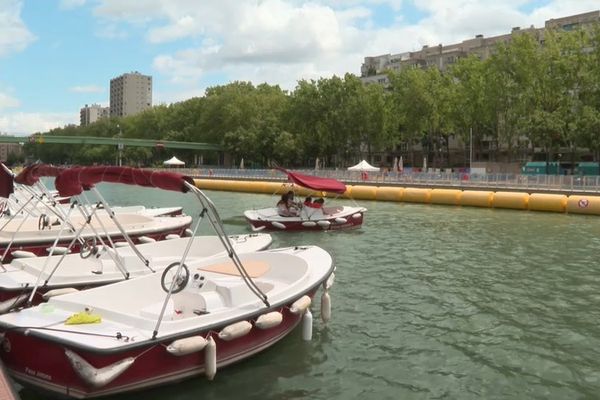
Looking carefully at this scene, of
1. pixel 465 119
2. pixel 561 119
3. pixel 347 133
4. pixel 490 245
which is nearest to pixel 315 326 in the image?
pixel 490 245

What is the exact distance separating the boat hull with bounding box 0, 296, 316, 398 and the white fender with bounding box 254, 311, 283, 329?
0.91 meters

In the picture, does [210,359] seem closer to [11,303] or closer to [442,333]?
[11,303]

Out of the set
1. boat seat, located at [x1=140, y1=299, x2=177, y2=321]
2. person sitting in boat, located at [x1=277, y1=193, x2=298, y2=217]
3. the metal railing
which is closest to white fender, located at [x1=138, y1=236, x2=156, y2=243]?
person sitting in boat, located at [x1=277, y1=193, x2=298, y2=217]

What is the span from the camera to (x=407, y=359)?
11023 mm

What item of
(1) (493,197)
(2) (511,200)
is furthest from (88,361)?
(1) (493,197)

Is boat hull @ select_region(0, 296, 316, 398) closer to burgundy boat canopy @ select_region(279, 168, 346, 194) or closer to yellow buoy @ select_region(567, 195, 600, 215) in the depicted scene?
burgundy boat canopy @ select_region(279, 168, 346, 194)

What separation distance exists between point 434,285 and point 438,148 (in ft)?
276

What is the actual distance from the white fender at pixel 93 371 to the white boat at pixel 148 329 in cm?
1

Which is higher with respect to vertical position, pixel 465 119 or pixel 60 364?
pixel 465 119

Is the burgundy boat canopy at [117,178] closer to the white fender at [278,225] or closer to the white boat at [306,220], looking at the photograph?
the white fender at [278,225]

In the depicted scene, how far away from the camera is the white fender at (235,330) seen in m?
9.61

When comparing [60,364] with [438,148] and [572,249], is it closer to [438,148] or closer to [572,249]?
[572,249]

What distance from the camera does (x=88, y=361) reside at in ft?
27.2

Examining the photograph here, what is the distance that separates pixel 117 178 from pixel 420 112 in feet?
252
